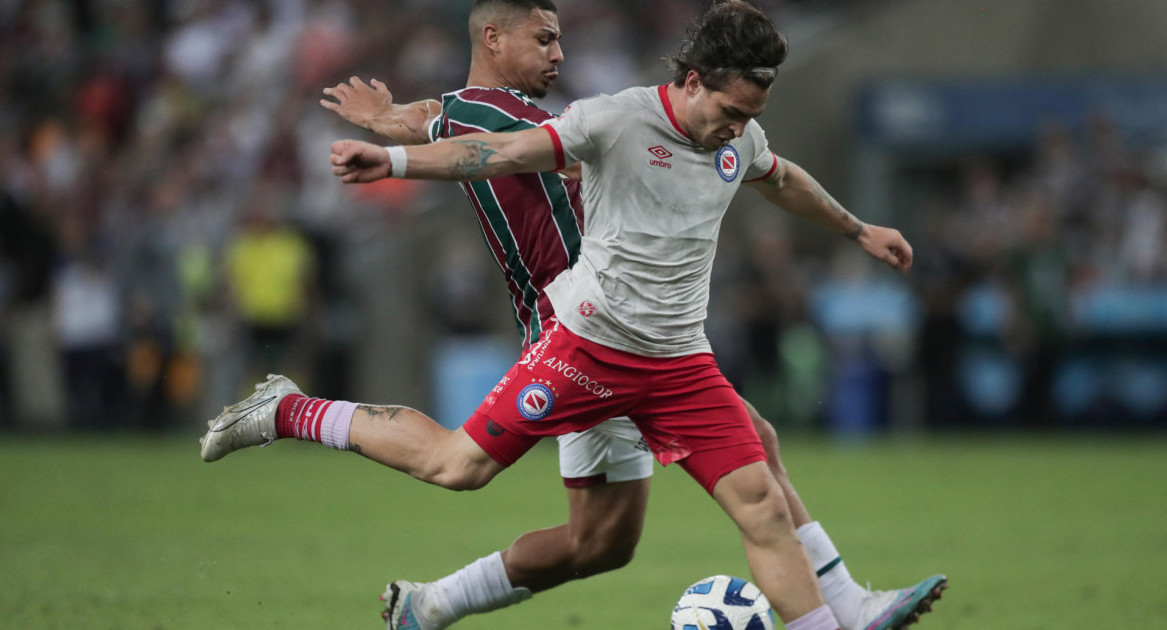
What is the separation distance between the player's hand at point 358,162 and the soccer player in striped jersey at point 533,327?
36.2 inches

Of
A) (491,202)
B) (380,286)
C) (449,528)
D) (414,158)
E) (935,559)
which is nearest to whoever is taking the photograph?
(414,158)

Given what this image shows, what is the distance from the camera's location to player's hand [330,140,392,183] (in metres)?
5.19

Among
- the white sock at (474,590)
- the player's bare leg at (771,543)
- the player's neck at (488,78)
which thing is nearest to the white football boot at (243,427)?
the white sock at (474,590)

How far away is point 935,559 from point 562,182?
4.55 metres

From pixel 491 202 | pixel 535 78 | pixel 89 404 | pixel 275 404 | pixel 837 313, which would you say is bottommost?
pixel 89 404

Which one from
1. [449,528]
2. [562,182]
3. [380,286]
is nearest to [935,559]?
[449,528]

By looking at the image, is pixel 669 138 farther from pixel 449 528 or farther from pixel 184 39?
pixel 184 39

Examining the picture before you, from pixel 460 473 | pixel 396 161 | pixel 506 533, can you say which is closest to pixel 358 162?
pixel 396 161

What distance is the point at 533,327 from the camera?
6.33m

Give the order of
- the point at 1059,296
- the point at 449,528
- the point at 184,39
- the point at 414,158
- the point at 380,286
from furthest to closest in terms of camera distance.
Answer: the point at 184,39
the point at 380,286
the point at 1059,296
the point at 449,528
the point at 414,158

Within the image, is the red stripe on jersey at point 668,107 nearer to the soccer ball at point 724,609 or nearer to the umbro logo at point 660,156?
the umbro logo at point 660,156

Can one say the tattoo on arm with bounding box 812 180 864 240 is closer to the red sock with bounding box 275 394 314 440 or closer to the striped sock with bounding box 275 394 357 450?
the striped sock with bounding box 275 394 357 450

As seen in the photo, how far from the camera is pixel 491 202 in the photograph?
6.24m

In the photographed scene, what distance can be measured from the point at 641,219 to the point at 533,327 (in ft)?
2.75
